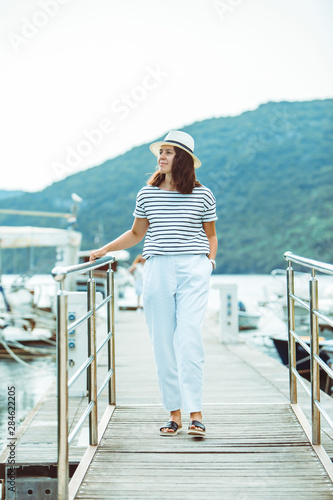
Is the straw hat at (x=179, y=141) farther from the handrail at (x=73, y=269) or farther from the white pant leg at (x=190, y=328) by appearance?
the handrail at (x=73, y=269)

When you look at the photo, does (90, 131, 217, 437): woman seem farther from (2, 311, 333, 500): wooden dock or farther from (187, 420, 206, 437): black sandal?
(2, 311, 333, 500): wooden dock

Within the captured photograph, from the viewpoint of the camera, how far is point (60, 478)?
7.70 ft

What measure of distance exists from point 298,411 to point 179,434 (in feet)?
2.72

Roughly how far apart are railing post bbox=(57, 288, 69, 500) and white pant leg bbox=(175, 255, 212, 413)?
99 cm

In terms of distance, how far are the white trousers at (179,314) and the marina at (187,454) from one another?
0.34 m

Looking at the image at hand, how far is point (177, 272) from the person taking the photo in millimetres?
3215

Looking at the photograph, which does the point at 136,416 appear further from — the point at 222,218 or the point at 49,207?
the point at 222,218

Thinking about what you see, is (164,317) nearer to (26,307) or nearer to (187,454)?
(187,454)

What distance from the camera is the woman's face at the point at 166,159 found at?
328 centimetres

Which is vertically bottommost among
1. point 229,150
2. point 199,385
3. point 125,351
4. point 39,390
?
point 39,390

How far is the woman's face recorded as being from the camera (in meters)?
3.28

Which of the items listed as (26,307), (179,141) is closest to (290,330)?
(179,141)

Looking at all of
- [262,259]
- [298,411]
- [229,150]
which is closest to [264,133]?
[229,150]

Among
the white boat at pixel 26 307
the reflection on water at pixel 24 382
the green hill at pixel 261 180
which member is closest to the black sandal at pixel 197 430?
the reflection on water at pixel 24 382
